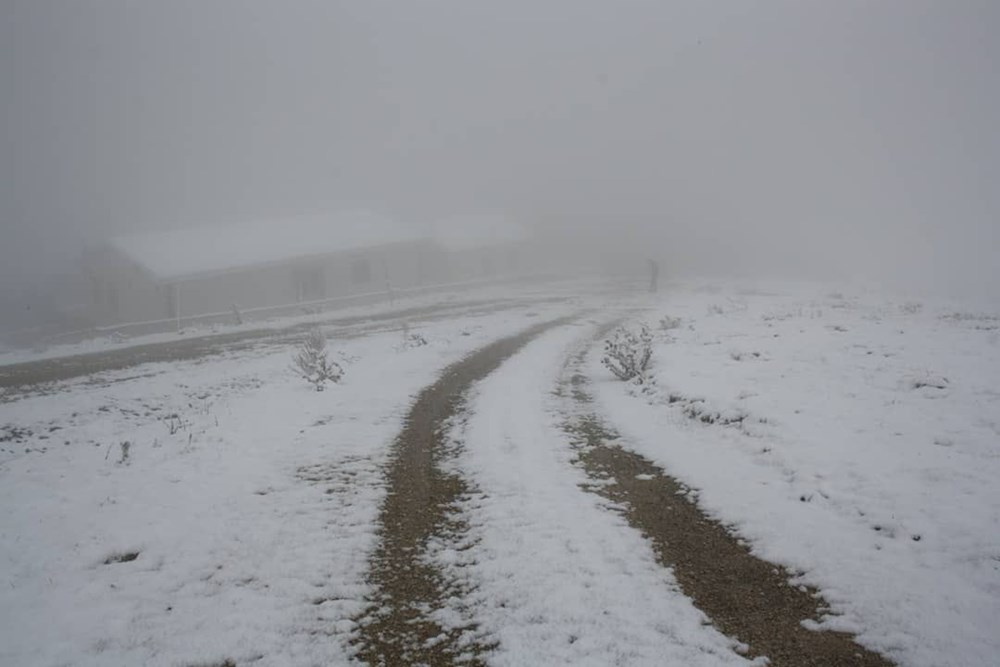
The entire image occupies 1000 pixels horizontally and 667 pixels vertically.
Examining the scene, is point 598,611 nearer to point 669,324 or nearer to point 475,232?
point 669,324

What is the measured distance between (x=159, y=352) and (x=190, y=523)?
16432 millimetres

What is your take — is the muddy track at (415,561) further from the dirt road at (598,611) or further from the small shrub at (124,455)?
the small shrub at (124,455)

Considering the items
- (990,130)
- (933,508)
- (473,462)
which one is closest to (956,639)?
(933,508)

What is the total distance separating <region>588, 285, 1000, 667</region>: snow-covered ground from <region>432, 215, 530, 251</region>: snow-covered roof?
34.6m

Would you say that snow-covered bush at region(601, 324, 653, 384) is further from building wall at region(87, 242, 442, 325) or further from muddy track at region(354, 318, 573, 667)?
Result: building wall at region(87, 242, 442, 325)

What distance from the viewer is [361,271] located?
1561 inches

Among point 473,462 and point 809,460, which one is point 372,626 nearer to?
point 473,462

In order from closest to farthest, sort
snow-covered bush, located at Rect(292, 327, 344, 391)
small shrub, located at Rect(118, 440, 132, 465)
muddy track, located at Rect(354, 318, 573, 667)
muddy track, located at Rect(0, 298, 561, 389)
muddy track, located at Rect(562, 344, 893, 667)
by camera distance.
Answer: muddy track, located at Rect(562, 344, 893, 667), muddy track, located at Rect(354, 318, 573, 667), small shrub, located at Rect(118, 440, 132, 465), snow-covered bush, located at Rect(292, 327, 344, 391), muddy track, located at Rect(0, 298, 561, 389)

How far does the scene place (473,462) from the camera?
8234 millimetres

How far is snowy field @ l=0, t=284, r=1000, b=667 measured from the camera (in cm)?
429

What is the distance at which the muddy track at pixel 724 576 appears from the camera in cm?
400

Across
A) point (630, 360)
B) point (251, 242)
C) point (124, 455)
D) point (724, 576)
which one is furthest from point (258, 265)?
point (724, 576)

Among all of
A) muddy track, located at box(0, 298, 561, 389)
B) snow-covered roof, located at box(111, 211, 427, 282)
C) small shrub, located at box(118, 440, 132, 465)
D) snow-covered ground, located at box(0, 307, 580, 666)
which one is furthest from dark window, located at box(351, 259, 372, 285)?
small shrub, located at box(118, 440, 132, 465)

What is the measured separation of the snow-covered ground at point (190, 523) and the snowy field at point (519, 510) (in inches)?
1.3
